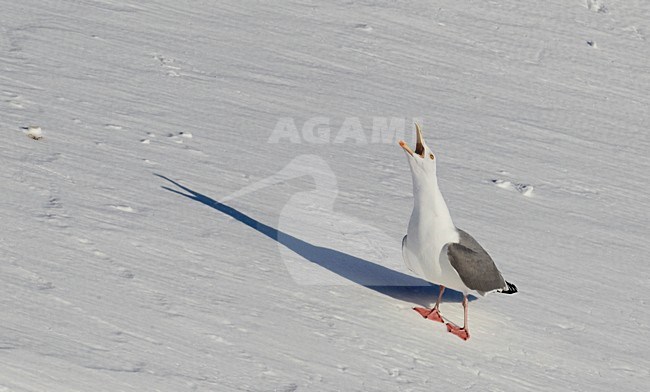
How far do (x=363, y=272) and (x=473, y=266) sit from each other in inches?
35.7

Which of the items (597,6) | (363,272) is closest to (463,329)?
(363,272)

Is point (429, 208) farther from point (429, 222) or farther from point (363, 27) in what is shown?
point (363, 27)

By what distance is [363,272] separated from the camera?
20.4 ft

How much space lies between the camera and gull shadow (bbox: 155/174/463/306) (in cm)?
604

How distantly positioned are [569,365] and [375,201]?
7.26 ft

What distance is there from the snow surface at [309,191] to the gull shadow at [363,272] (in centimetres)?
2

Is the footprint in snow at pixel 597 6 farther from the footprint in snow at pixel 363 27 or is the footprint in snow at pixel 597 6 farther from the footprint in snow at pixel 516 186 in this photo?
the footprint in snow at pixel 516 186

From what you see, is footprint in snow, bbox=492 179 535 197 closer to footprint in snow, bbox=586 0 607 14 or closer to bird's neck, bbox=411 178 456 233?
bird's neck, bbox=411 178 456 233

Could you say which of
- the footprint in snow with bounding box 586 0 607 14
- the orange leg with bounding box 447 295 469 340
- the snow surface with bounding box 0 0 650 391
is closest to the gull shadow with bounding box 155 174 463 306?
the snow surface with bounding box 0 0 650 391

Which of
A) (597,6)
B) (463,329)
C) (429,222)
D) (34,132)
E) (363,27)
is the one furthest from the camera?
(597,6)

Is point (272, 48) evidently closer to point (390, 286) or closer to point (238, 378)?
point (390, 286)

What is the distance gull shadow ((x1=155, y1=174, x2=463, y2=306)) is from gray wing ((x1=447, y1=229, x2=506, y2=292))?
0.50 meters

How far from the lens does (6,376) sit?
4.10 m

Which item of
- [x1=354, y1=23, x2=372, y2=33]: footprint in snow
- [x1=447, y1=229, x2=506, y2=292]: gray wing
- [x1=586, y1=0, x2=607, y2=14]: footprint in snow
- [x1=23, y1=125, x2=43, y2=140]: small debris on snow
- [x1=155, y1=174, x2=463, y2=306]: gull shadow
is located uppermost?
[x1=586, y1=0, x2=607, y2=14]: footprint in snow
